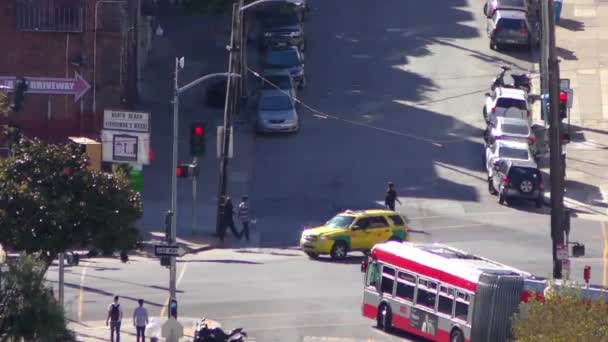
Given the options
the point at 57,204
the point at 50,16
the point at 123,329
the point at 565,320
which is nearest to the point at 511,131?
the point at 50,16

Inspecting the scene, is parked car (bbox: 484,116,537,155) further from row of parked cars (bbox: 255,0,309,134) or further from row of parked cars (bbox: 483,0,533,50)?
row of parked cars (bbox: 483,0,533,50)

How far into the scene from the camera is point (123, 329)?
110 feet

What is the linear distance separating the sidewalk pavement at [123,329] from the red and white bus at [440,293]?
14.1ft

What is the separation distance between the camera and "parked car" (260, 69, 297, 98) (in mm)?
58969

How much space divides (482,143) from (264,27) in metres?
16.0

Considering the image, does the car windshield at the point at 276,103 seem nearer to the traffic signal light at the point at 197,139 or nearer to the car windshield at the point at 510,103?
the car windshield at the point at 510,103

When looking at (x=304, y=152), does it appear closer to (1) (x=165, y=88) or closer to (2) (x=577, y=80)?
(1) (x=165, y=88)

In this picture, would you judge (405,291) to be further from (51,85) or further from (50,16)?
(50,16)

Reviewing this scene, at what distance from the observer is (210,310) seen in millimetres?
35188

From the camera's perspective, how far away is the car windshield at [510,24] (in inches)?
2584

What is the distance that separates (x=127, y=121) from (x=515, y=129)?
18.5 m

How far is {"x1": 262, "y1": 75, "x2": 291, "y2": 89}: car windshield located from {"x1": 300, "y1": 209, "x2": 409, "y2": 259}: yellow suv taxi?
1611cm

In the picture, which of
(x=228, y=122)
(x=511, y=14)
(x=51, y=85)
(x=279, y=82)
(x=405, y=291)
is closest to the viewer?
(x=405, y=291)

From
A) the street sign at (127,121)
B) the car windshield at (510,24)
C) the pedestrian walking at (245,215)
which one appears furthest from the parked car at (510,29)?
the street sign at (127,121)
